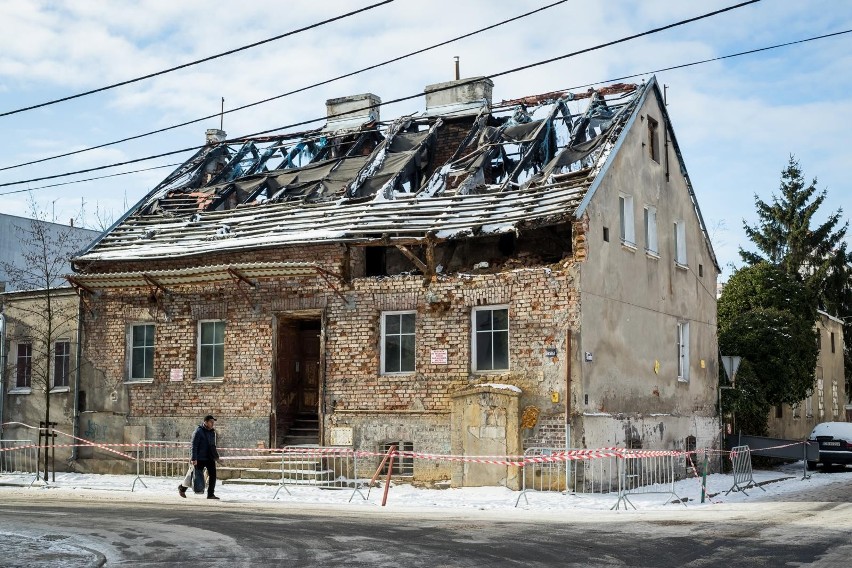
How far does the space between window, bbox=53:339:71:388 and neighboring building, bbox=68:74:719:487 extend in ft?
3.89

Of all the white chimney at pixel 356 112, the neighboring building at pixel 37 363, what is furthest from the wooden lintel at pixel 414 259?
the neighboring building at pixel 37 363

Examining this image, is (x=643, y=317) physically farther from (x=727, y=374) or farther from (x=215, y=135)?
(x=215, y=135)

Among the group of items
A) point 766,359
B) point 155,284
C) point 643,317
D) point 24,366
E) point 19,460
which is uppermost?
point 155,284

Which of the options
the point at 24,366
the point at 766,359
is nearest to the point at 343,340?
the point at 24,366

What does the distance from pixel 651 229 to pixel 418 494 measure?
9004 millimetres

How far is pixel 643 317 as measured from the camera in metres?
22.8

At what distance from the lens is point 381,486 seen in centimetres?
2098

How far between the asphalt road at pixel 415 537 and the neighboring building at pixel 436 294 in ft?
15.4

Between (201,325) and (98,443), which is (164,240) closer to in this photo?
(201,325)

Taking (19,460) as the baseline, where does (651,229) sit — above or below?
above

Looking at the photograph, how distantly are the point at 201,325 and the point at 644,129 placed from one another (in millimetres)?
11580

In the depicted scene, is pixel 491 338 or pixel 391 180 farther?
pixel 391 180

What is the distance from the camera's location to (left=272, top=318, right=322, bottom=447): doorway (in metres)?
22.8

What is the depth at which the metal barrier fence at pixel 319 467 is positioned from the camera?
2102 centimetres
